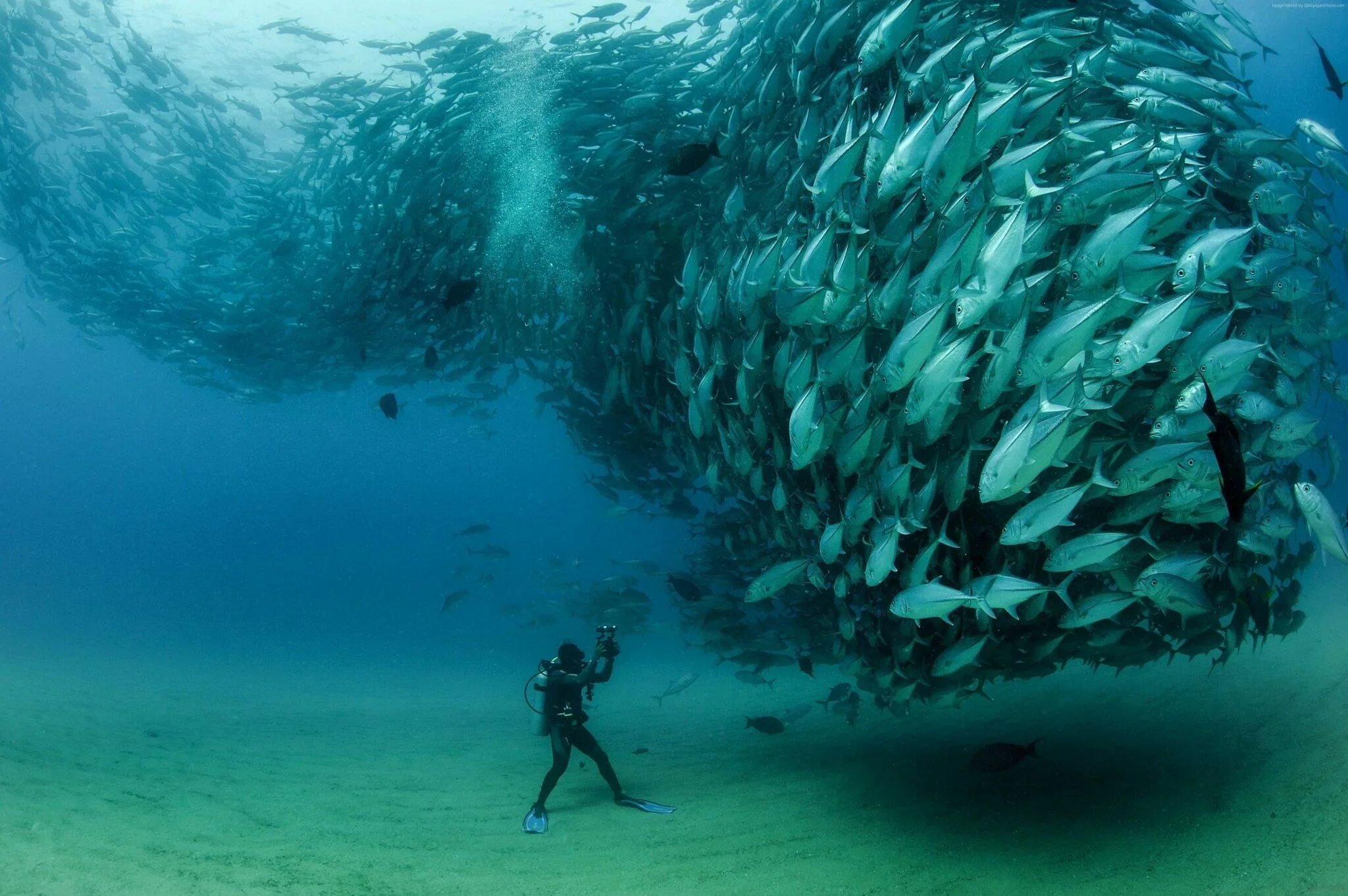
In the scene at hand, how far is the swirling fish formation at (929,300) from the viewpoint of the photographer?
3.48 m

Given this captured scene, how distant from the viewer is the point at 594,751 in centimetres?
671

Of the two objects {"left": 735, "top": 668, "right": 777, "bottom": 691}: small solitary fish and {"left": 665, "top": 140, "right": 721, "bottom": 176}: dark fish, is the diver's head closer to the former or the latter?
{"left": 735, "top": 668, "right": 777, "bottom": 691}: small solitary fish

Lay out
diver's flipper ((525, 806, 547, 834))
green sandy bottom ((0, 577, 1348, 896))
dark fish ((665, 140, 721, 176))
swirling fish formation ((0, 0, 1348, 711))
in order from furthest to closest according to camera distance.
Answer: diver's flipper ((525, 806, 547, 834)), dark fish ((665, 140, 721, 176)), green sandy bottom ((0, 577, 1348, 896)), swirling fish formation ((0, 0, 1348, 711))

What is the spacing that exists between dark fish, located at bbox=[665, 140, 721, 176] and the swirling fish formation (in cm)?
2

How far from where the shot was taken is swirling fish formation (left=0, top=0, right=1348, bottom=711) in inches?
137

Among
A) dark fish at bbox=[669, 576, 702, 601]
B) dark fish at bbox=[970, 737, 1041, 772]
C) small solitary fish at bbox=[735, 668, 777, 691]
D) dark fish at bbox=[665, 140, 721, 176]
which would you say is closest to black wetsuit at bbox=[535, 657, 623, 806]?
dark fish at bbox=[669, 576, 702, 601]

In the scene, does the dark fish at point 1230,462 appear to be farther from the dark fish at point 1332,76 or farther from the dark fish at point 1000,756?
the dark fish at point 1332,76

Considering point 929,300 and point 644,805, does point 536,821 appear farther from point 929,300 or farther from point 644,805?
point 929,300

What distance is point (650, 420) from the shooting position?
29.1ft

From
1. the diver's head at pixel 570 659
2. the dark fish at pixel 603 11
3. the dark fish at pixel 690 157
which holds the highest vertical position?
the dark fish at pixel 603 11

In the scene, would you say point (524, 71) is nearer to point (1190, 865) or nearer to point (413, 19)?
point (413, 19)

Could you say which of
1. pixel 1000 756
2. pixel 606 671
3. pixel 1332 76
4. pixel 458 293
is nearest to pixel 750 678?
pixel 606 671

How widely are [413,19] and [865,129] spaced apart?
12.1m

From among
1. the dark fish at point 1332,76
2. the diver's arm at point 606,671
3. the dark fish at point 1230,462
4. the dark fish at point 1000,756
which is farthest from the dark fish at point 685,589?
the dark fish at point 1332,76
